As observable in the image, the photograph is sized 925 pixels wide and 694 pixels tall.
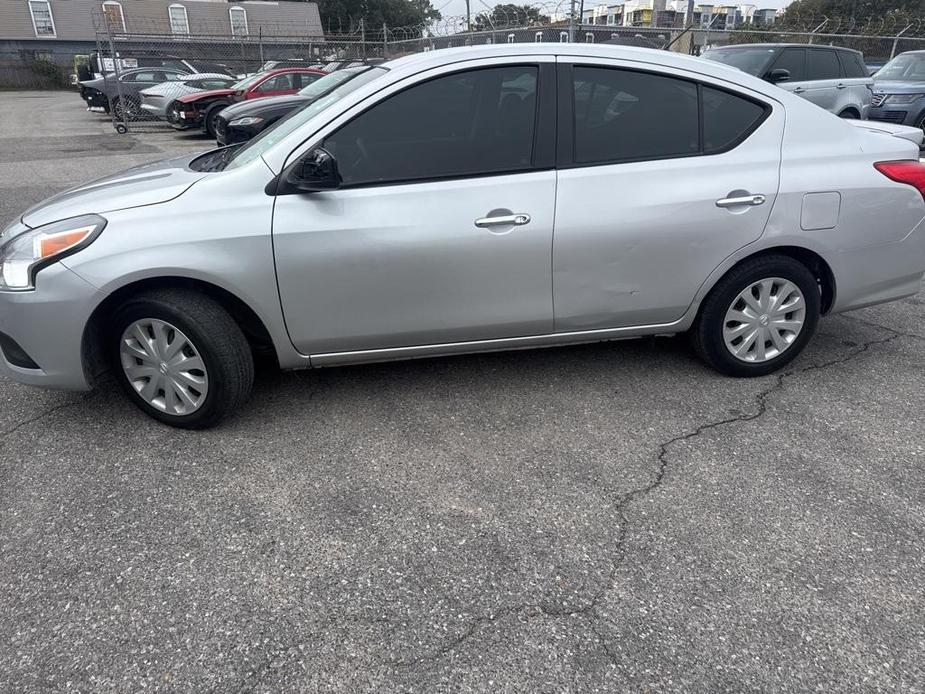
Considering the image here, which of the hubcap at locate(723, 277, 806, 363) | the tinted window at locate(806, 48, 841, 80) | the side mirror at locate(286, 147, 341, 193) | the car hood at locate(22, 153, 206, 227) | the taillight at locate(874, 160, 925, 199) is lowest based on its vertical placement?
the hubcap at locate(723, 277, 806, 363)

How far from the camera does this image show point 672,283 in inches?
143

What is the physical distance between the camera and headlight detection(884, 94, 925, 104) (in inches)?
462

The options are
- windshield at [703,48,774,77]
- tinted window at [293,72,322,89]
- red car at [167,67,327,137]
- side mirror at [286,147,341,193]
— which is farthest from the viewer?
tinted window at [293,72,322,89]

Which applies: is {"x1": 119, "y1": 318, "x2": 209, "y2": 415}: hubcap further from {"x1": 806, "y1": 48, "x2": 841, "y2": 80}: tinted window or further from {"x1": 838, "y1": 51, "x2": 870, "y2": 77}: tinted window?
{"x1": 838, "y1": 51, "x2": 870, "y2": 77}: tinted window

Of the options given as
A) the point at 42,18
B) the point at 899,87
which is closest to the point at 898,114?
the point at 899,87

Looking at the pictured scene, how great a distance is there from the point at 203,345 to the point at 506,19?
18.5 meters

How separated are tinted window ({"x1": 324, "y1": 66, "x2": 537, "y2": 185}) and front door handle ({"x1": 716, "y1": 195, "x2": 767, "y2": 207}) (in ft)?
3.29

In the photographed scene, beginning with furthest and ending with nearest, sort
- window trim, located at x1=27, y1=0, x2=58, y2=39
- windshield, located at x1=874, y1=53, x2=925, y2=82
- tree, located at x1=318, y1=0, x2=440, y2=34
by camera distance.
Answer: tree, located at x1=318, y1=0, x2=440, y2=34 → window trim, located at x1=27, y1=0, x2=58, y2=39 → windshield, located at x1=874, y1=53, x2=925, y2=82

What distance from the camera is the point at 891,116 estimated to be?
12.1m

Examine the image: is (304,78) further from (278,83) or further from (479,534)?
(479,534)

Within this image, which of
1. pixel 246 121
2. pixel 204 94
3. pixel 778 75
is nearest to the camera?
pixel 778 75

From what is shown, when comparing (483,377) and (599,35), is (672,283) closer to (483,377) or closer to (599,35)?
(483,377)

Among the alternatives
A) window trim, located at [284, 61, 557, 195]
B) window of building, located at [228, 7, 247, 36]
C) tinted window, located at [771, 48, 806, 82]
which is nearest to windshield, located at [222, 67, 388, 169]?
window trim, located at [284, 61, 557, 195]

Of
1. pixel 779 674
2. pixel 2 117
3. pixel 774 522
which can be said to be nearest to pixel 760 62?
pixel 774 522
